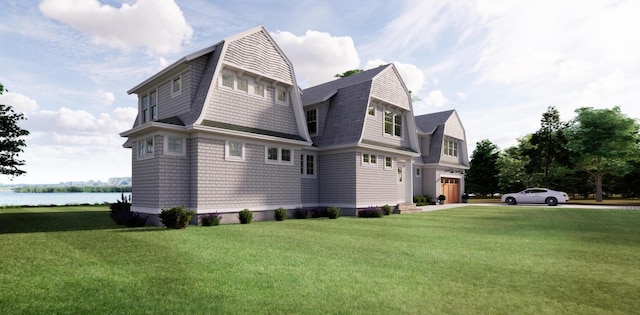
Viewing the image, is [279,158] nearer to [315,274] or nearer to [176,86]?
[176,86]

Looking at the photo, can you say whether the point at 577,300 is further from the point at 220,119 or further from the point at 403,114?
the point at 403,114

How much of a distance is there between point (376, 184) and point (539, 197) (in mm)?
19153

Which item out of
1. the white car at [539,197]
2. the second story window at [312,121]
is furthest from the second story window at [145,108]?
the white car at [539,197]

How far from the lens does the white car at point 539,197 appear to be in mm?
29703

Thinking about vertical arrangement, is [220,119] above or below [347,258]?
above

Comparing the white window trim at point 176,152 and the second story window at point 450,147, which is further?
the second story window at point 450,147

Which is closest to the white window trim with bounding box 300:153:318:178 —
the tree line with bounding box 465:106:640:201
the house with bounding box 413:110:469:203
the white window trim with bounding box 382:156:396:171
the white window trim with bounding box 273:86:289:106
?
the white window trim with bounding box 273:86:289:106

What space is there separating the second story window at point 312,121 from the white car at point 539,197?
21696mm

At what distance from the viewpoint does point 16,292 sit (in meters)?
5.33

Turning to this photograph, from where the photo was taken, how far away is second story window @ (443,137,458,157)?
32.7m

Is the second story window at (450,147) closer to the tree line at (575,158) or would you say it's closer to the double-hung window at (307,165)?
the tree line at (575,158)

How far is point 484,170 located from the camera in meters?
44.2

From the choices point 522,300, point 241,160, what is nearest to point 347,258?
point 522,300

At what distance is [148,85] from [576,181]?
156 feet
